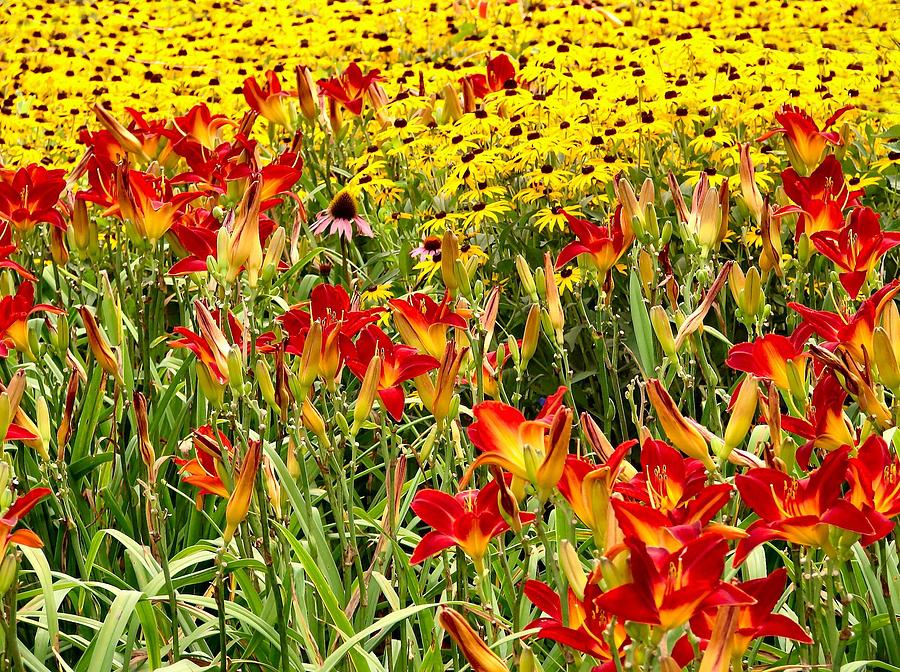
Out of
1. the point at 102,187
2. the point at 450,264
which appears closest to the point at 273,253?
the point at 450,264

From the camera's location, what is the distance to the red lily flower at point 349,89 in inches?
160

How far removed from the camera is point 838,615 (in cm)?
222

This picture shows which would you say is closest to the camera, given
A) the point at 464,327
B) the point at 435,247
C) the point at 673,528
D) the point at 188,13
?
the point at 673,528

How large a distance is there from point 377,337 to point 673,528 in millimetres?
908

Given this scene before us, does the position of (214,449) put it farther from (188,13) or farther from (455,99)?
(188,13)

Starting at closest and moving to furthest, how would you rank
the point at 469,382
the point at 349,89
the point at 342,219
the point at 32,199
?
the point at 469,382 < the point at 32,199 < the point at 342,219 < the point at 349,89

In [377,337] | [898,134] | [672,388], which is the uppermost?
[377,337]

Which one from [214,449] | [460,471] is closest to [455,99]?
[460,471]

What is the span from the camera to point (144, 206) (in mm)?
2350

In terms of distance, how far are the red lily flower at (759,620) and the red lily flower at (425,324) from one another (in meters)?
0.84

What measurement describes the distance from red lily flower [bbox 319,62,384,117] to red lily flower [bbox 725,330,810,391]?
254 centimetres

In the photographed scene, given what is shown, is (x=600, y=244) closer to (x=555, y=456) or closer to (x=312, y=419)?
(x=312, y=419)

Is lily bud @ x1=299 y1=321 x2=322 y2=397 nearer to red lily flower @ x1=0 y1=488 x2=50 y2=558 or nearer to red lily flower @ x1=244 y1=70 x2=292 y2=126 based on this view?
red lily flower @ x1=0 y1=488 x2=50 y2=558

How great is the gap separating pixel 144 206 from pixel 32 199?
0.51 m
